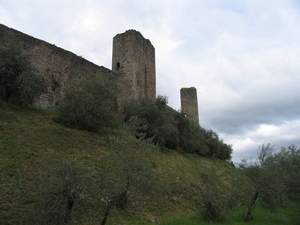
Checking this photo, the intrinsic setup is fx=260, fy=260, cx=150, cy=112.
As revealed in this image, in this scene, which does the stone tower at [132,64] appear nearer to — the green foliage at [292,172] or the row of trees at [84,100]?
the row of trees at [84,100]

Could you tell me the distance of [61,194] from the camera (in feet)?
16.3

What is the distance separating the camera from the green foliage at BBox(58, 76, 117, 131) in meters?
12.6

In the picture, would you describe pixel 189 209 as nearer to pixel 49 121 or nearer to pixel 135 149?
pixel 135 149

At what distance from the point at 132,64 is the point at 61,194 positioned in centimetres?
1577

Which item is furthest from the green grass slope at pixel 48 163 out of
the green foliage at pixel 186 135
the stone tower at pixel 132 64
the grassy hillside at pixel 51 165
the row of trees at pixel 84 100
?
the stone tower at pixel 132 64

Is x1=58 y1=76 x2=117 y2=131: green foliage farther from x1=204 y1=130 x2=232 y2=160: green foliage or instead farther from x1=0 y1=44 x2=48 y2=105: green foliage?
x1=204 y1=130 x2=232 y2=160: green foliage

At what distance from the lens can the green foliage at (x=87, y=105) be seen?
12.6m

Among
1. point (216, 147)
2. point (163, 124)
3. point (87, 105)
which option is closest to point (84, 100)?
point (87, 105)

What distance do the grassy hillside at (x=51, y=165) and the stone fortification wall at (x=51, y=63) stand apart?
214cm

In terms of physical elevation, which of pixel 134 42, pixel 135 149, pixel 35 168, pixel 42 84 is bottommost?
pixel 35 168

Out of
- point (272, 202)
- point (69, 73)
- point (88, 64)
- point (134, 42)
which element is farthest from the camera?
point (134, 42)

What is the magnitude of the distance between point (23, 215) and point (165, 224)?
12.4ft

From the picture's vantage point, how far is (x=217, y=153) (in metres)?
25.8

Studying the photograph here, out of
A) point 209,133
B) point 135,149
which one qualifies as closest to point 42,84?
point 135,149
